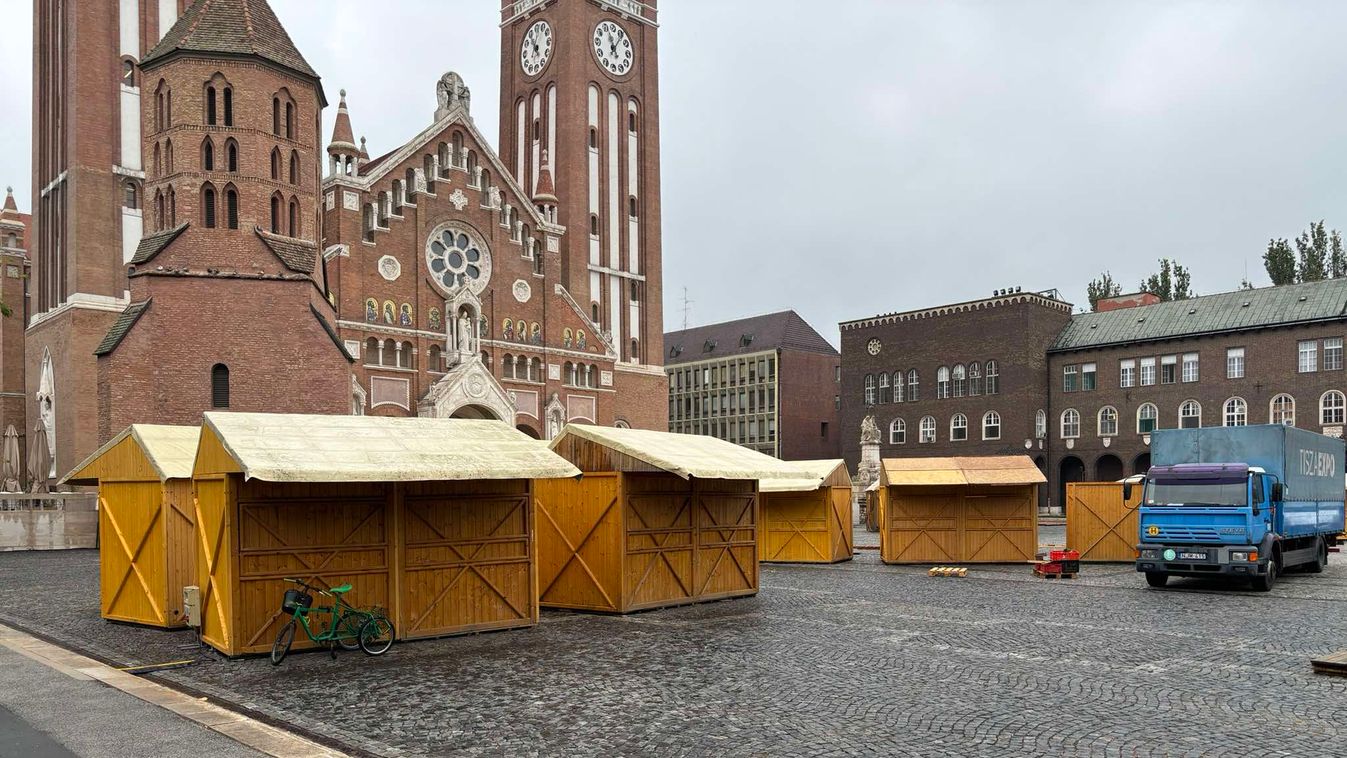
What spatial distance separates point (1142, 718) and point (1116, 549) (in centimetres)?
1891

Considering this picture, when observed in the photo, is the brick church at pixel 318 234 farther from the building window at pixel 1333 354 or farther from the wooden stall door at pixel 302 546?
the building window at pixel 1333 354

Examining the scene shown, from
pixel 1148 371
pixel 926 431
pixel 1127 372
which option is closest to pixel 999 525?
pixel 1148 371

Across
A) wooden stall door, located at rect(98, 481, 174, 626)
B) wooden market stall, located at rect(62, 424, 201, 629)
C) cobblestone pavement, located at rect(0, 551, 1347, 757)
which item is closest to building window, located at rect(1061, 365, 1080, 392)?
cobblestone pavement, located at rect(0, 551, 1347, 757)

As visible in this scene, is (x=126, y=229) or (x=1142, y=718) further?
(x=126, y=229)

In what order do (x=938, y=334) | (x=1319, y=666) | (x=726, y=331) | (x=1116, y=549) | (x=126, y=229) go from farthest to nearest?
(x=726, y=331), (x=938, y=334), (x=126, y=229), (x=1116, y=549), (x=1319, y=666)

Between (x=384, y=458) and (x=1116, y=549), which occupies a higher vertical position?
(x=384, y=458)

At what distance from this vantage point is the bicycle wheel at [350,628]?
13430 millimetres

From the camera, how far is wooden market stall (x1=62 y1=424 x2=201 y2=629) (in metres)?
15.9

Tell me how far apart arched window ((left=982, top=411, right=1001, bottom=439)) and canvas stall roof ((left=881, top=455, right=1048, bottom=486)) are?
36912mm

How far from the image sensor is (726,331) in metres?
92.7

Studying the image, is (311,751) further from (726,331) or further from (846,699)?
(726,331)

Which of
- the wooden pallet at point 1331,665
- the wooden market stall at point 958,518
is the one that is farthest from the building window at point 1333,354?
the wooden pallet at point 1331,665

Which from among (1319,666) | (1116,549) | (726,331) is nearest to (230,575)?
(1319,666)

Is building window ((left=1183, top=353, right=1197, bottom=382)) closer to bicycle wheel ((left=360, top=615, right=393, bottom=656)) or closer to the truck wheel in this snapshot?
the truck wheel
